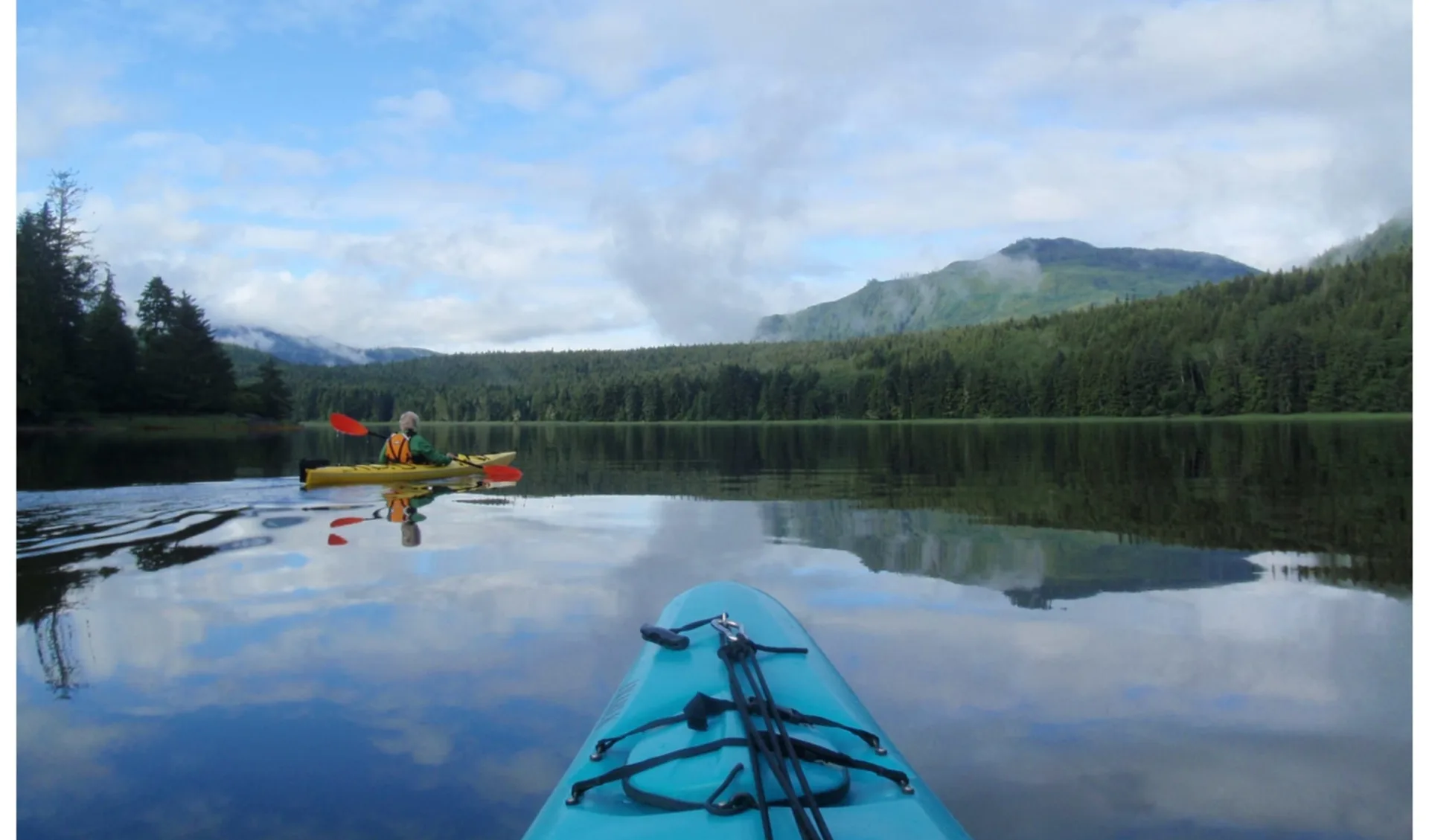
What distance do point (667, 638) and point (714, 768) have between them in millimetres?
1650

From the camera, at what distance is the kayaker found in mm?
21219

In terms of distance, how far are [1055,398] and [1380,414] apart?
113 feet

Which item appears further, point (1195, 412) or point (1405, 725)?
point (1195, 412)

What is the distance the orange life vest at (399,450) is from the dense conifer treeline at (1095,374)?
108 m

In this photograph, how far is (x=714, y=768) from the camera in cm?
347

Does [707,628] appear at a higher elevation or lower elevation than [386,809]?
higher

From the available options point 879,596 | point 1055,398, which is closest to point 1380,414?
point 1055,398

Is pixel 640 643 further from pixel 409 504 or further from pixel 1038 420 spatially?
pixel 1038 420

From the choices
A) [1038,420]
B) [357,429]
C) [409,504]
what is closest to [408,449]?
[357,429]

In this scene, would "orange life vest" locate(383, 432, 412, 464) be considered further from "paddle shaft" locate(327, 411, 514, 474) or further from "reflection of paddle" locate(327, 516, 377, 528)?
"reflection of paddle" locate(327, 516, 377, 528)

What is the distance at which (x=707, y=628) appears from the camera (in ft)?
17.8

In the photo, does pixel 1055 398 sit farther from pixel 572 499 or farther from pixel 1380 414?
pixel 572 499

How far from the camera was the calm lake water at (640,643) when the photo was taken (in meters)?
4.74

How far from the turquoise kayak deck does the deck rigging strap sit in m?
0.01
